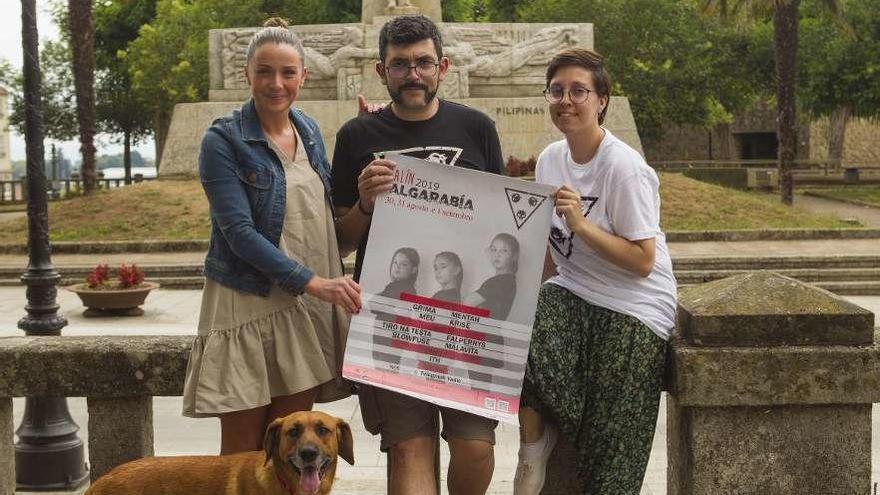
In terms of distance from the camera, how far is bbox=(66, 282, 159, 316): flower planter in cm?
1448

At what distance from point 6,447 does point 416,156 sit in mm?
1819

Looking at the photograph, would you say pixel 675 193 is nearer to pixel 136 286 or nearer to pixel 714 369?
pixel 136 286

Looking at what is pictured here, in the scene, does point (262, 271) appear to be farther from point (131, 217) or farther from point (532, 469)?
point (131, 217)

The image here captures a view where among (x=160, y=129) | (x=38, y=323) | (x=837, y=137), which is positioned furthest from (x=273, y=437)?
(x=160, y=129)

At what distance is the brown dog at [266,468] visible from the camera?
120 inches

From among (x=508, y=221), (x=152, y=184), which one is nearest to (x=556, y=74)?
(x=508, y=221)

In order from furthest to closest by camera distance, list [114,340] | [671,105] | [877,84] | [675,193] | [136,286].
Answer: [671,105] < [877,84] < [675,193] < [136,286] < [114,340]

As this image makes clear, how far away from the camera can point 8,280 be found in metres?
18.3

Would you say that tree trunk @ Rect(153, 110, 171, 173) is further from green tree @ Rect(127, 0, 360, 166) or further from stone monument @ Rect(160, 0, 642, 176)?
stone monument @ Rect(160, 0, 642, 176)

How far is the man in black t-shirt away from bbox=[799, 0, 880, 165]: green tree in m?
36.5

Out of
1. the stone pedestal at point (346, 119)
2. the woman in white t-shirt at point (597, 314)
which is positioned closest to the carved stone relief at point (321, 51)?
the stone pedestal at point (346, 119)

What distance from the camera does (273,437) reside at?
311 centimetres

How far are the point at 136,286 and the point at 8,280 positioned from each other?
4.77 meters

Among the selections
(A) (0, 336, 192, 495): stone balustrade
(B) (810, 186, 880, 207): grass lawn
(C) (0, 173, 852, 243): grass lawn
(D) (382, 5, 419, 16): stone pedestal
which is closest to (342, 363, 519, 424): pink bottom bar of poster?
(A) (0, 336, 192, 495): stone balustrade
